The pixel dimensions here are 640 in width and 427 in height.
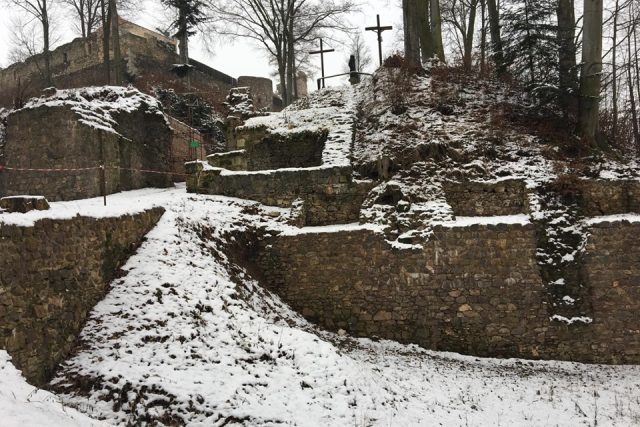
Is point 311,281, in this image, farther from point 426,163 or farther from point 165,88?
point 165,88

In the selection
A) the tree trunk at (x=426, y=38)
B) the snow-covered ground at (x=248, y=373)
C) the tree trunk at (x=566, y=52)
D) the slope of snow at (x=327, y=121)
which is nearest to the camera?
the snow-covered ground at (x=248, y=373)

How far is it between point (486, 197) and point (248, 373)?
763 centimetres

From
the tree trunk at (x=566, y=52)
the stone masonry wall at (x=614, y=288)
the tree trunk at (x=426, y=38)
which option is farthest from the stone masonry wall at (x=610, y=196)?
the tree trunk at (x=426, y=38)

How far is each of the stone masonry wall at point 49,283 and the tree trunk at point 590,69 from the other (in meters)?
12.5

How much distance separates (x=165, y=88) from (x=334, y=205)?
17362 mm

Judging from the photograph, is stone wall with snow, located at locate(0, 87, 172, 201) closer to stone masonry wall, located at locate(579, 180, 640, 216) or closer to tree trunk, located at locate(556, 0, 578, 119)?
stone masonry wall, located at locate(579, 180, 640, 216)

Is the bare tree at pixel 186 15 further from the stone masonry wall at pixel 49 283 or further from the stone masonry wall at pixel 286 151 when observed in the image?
the stone masonry wall at pixel 49 283

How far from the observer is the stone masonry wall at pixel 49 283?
493 centimetres

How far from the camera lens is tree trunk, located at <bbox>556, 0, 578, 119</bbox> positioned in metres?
12.2

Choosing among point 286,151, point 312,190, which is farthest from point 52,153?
point 312,190

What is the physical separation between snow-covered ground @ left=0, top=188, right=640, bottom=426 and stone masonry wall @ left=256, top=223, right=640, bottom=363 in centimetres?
50

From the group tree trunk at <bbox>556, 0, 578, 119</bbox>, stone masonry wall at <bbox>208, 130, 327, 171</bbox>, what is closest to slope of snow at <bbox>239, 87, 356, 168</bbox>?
stone masonry wall at <bbox>208, 130, 327, 171</bbox>

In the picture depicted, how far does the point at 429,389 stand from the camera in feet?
22.8

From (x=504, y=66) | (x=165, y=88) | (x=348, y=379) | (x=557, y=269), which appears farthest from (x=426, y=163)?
(x=165, y=88)
